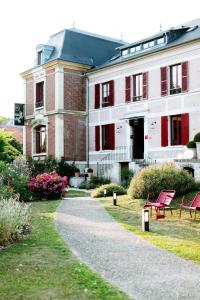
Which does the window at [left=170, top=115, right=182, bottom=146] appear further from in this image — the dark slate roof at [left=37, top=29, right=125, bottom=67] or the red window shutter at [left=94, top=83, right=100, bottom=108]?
the dark slate roof at [left=37, top=29, right=125, bottom=67]

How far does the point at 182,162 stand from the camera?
20.6 meters

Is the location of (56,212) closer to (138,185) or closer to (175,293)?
(138,185)

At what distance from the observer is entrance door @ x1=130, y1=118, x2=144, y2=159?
91.3ft

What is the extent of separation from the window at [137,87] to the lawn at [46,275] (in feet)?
61.7

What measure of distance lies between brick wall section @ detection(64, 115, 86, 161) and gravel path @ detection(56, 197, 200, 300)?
17704 mm

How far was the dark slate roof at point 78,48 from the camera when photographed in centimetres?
3109

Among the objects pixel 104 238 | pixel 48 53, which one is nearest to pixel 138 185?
pixel 104 238

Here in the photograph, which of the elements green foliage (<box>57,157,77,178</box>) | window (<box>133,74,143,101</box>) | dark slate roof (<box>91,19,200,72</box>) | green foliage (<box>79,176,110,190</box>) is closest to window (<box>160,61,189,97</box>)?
dark slate roof (<box>91,19,200,72</box>)

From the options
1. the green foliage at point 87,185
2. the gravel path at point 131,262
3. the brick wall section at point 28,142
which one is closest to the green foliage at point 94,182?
the green foliage at point 87,185

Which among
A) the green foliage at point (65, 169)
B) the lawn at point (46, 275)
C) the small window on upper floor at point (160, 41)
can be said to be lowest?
the lawn at point (46, 275)

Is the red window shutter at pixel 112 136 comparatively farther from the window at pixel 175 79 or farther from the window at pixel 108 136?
the window at pixel 175 79

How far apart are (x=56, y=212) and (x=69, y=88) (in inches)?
655

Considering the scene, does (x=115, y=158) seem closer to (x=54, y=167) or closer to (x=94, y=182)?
(x=94, y=182)

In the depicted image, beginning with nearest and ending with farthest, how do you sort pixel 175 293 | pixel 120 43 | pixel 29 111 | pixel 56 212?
pixel 175 293
pixel 56 212
pixel 29 111
pixel 120 43
